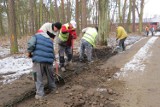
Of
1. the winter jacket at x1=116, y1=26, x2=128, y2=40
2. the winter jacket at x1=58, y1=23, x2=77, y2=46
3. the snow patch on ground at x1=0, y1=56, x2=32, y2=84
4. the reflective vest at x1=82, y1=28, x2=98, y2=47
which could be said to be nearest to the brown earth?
the snow patch on ground at x1=0, y1=56, x2=32, y2=84

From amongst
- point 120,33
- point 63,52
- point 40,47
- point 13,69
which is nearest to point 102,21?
point 120,33

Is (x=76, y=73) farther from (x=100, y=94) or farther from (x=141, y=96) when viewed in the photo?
(x=141, y=96)

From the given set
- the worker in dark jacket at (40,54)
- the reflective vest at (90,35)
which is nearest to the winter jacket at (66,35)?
the reflective vest at (90,35)

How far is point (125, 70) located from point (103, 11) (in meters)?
7.77

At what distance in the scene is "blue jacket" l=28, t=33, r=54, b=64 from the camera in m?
5.62

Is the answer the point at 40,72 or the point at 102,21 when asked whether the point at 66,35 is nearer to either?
the point at 40,72

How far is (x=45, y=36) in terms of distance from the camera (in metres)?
5.80

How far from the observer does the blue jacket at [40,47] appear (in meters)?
5.62

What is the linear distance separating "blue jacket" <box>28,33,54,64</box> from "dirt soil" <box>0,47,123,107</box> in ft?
3.24

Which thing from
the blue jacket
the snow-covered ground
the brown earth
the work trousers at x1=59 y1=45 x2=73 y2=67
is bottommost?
the brown earth

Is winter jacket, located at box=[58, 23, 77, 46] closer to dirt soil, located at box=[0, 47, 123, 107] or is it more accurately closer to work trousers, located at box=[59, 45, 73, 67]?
work trousers, located at box=[59, 45, 73, 67]

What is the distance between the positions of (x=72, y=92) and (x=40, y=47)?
4.96ft

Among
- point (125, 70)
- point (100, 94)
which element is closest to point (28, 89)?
point (100, 94)

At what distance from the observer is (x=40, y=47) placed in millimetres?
5691
